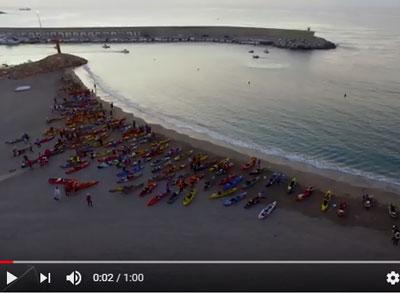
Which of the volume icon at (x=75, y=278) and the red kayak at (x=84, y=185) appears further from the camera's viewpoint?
the red kayak at (x=84, y=185)

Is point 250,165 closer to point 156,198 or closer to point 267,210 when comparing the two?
→ point 267,210

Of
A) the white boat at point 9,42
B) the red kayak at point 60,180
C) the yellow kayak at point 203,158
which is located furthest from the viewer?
the white boat at point 9,42

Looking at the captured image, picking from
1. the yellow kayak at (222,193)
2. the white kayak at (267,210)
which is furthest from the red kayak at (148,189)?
the white kayak at (267,210)

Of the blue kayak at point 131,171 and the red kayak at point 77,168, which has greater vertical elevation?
the red kayak at point 77,168

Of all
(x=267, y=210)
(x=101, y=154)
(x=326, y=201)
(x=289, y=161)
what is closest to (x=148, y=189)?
(x=101, y=154)

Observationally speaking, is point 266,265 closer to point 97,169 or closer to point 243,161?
point 243,161

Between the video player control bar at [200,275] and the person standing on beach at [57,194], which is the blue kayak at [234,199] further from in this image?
the person standing on beach at [57,194]
